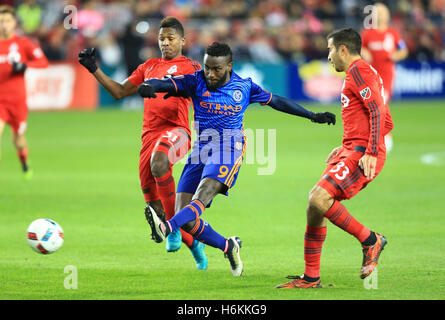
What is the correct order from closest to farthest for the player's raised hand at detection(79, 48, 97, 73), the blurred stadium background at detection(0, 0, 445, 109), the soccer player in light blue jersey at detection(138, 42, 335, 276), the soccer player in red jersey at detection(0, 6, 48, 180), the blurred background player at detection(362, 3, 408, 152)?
the soccer player in light blue jersey at detection(138, 42, 335, 276)
the player's raised hand at detection(79, 48, 97, 73)
the soccer player in red jersey at detection(0, 6, 48, 180)
the blurred background player at detection(362, 3, 408, 152)
the blurred stadium background at detection(0, 0, 445, 109)

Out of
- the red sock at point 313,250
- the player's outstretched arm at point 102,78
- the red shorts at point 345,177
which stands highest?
the player's outstretched arm at point 102,78

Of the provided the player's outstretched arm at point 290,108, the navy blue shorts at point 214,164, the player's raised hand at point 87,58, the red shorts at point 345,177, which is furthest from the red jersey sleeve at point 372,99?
the player's raised hand at point 87,58

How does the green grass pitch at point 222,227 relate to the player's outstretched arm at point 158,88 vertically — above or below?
below

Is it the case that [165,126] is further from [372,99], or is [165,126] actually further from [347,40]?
[372,99]

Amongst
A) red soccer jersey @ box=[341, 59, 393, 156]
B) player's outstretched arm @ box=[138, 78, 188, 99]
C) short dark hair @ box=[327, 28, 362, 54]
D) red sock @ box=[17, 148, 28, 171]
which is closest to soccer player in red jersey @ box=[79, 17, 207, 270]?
player's outstretched arm @ box=[138, 78, 188, 99]

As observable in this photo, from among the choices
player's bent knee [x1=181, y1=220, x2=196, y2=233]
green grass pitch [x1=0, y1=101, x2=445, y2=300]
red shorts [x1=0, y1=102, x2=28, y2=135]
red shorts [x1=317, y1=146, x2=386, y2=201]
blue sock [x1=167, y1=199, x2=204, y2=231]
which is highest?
red shorts [x1=0, y1=102, x2=28, y2=135]

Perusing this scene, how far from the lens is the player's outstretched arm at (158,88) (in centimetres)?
652

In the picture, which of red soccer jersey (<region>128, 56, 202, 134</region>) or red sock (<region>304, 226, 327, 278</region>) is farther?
red soccer jersey (<region>128, 56, 202, 134</region>)

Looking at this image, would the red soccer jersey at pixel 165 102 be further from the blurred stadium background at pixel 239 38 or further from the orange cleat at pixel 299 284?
the blurred stadium background at pixel 239 38

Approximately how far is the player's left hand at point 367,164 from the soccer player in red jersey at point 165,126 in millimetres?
1784

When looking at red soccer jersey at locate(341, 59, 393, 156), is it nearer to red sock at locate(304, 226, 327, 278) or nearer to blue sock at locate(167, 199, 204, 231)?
red sock at locate(304, 226, 327, 278)

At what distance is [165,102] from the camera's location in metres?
7.75

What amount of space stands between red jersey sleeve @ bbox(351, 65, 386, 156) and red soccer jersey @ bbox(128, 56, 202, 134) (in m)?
1.81

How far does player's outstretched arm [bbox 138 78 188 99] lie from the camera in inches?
257
